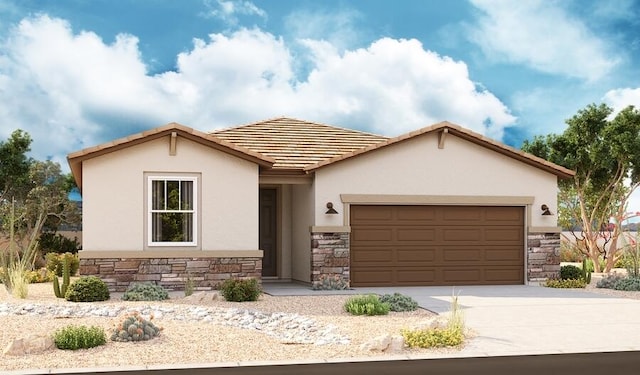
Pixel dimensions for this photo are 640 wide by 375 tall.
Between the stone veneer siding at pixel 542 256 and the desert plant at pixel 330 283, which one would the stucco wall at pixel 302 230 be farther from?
the stone veneer siding at pixel 542 256

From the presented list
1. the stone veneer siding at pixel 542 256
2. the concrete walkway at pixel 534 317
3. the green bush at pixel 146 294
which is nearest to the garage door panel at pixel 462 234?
the concrete walkway at pixel 534 317

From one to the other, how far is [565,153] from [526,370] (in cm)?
1886

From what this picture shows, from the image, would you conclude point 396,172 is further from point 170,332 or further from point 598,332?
point 170,332

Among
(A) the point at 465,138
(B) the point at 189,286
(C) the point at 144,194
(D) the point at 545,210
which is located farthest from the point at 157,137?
(D) the point at 545,210

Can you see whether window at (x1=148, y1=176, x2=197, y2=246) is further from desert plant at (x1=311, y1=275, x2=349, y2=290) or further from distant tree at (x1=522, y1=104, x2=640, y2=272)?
distant tree at (x1=522, y1=104, x2=640, y2=272)

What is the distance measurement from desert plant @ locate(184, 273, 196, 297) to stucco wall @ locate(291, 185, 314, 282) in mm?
3031

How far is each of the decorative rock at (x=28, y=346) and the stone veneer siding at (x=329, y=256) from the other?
9.53m

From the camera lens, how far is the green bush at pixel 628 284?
19.1 metres

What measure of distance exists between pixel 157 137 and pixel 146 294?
3.70 metres

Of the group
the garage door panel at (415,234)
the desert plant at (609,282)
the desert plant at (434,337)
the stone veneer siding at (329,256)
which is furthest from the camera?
the garage door panel at (415,234)

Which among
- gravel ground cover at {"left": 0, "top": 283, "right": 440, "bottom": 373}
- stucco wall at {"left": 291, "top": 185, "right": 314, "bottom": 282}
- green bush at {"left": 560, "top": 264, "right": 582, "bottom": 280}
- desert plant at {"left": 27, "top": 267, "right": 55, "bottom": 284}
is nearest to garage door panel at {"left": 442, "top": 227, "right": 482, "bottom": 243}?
green bush at {"left": 560, "top": 264, "right": 582, "bottom": 280}

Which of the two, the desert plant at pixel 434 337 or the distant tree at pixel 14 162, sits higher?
the distant tree at pixel 14 162

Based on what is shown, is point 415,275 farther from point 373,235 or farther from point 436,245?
point 373,235

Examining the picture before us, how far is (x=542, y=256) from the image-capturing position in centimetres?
2059
